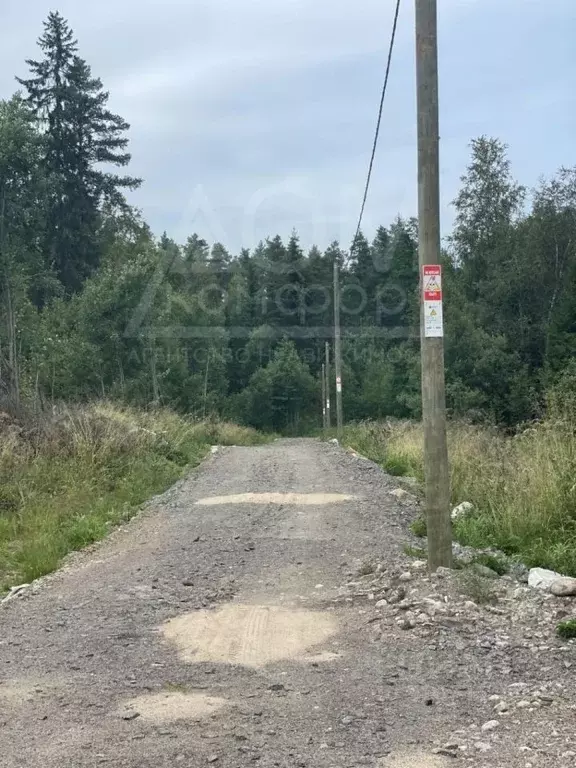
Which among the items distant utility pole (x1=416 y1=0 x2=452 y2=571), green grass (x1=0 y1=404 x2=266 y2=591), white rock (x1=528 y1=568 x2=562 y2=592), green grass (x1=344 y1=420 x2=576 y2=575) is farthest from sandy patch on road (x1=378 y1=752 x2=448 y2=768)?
green grass (x1=0 y1=404 x2=266 y2=591)

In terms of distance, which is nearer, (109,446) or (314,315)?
(109,446)

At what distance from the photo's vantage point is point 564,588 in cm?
594

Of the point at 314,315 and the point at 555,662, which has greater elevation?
the point at 314,315

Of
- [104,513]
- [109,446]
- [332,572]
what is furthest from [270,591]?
[109,446]

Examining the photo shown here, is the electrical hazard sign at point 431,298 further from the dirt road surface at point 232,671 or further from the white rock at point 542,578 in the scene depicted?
the dirt road surface at point 232,671

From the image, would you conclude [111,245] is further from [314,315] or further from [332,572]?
[332,572]

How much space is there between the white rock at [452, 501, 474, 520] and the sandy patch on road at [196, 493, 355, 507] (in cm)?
271

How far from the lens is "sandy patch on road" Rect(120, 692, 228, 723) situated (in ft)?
13.3

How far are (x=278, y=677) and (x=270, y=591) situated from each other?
2112 mm

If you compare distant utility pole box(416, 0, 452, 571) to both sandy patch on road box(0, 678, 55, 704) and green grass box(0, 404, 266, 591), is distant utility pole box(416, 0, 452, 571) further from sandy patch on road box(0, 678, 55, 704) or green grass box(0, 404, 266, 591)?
green grass box(0, 404, 266, 591)

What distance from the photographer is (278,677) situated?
4.70 metres

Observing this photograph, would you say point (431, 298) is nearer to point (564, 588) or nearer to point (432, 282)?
point (432, 282)

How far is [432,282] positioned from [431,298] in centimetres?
13

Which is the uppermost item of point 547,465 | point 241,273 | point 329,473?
point 241,273
